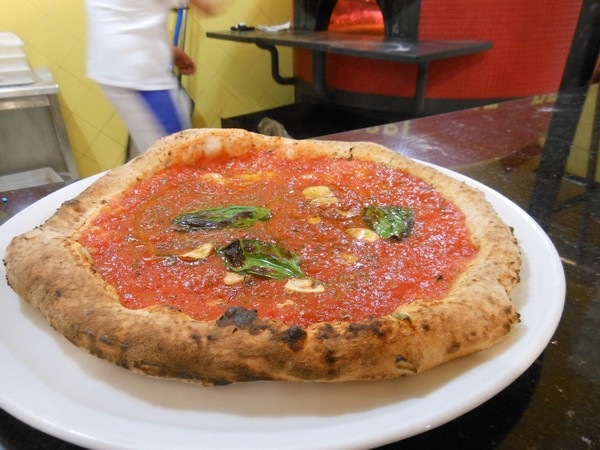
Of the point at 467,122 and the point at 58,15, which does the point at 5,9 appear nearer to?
the point at 58,15

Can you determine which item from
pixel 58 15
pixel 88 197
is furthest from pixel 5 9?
pixel 88 197

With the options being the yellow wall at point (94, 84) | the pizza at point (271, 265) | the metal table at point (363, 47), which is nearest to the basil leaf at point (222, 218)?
the pizza at point (271, 265)

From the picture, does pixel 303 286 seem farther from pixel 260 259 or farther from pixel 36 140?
pixel 36 140

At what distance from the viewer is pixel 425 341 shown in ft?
2.82

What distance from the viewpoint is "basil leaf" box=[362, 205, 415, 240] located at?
128cm

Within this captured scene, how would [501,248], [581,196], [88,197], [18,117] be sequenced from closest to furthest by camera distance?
[501,248] → [88,197] → [581,196] → [18,117]

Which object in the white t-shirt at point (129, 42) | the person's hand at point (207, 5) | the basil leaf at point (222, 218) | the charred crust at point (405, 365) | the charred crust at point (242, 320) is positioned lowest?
the basil leaf at point (222, 218)

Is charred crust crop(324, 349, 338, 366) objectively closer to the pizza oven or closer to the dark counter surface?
the dark counter surface

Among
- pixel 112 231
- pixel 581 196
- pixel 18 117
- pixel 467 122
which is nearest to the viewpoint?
pixel 112 231

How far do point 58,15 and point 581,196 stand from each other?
4.26 m

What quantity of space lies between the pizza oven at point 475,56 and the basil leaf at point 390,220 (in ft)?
8.77

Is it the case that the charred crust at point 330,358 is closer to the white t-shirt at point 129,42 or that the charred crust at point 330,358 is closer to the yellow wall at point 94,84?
the white t-shirt at point 129,42

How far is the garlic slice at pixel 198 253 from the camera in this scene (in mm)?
1171

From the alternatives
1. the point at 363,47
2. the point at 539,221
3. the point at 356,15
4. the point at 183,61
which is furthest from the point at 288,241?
the point at 356,15
